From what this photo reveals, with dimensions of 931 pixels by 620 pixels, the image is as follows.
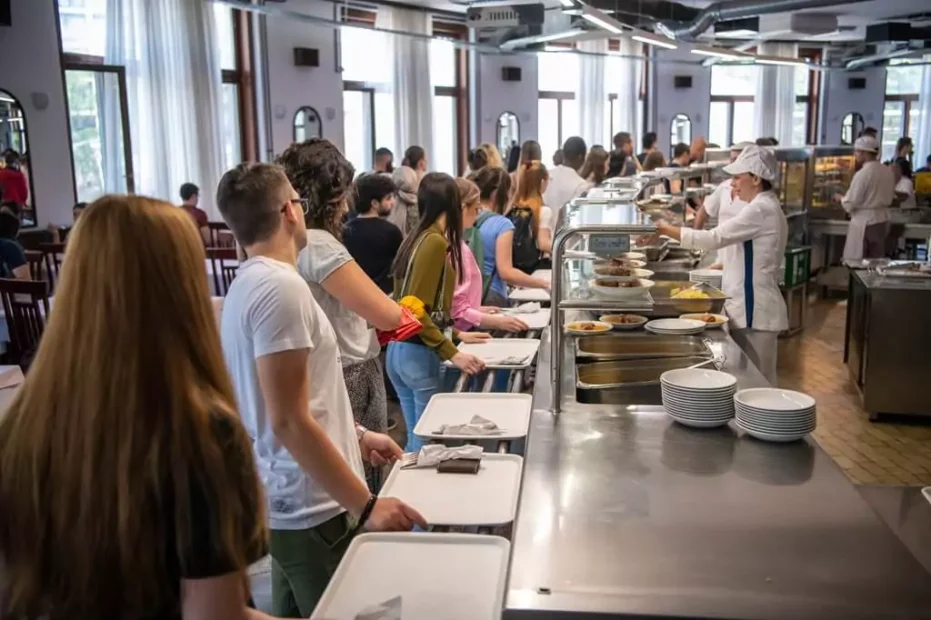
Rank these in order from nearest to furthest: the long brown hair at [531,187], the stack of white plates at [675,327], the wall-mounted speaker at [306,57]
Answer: the stack of white plates at [675,327] → the long brown hair at [531,187] → the wall-mounted speaker at [306,57]

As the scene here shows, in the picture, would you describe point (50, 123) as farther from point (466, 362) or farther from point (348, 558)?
point (348, 558)

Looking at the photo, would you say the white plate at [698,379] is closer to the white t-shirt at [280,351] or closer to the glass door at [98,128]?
the white t-shirt at [280,351]

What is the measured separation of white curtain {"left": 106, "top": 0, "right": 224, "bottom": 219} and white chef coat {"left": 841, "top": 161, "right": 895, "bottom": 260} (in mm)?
5835

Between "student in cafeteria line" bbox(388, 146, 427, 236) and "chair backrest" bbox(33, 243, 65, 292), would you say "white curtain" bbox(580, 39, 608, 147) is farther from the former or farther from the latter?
"chair backrest" bbox(33, 243, 65, 292)

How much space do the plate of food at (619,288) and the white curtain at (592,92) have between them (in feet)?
34.0

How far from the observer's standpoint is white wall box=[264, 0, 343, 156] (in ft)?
29.3

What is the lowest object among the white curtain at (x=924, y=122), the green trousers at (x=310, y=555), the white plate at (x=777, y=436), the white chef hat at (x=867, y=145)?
the green trousers at (x=310, y=555)

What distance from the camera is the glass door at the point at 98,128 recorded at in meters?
7.20

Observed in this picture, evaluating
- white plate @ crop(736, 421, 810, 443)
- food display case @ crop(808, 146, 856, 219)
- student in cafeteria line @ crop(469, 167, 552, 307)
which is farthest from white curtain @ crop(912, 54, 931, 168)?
white plate @ crop(736, 421, 810, 443)

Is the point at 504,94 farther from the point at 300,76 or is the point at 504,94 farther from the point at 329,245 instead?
the point at 329,245

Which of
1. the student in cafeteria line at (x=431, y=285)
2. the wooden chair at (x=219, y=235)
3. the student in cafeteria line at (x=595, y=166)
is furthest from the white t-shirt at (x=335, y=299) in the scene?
the wooden chair at (x=219, y=235)

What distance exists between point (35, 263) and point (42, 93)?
1.86m

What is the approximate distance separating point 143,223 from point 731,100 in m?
14.6

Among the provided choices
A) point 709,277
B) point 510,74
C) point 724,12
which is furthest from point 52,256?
point 510,74
